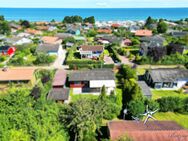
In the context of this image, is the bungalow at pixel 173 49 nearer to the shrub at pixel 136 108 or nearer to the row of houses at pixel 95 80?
the row of houses at pixel 95 80

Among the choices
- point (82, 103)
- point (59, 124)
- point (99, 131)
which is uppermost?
point (82, 103)

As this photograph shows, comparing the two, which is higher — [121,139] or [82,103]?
[82,103]

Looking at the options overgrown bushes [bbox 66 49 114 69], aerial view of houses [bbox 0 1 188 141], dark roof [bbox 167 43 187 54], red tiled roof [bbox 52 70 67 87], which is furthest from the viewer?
dark roof [bbox 167 43 187 54]

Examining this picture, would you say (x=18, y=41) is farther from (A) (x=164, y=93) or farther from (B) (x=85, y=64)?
(A) (x=164, y=93)

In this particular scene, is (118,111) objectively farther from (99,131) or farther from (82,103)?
(82,103)

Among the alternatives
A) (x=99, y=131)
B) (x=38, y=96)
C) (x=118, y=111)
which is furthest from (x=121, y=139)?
(x=38, y=96)

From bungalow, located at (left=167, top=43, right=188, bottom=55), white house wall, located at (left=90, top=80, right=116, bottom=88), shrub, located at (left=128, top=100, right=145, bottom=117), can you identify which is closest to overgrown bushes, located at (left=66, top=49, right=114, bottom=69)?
white house wall, located at (left=90, top=80, right=116, bottom=88)

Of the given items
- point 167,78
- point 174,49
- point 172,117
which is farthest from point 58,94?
Result: point 174,49

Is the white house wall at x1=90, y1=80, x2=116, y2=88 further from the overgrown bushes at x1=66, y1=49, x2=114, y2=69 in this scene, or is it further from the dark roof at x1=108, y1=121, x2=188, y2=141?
the dark roof at x1=108, y1=121, x2=188, y2=141
